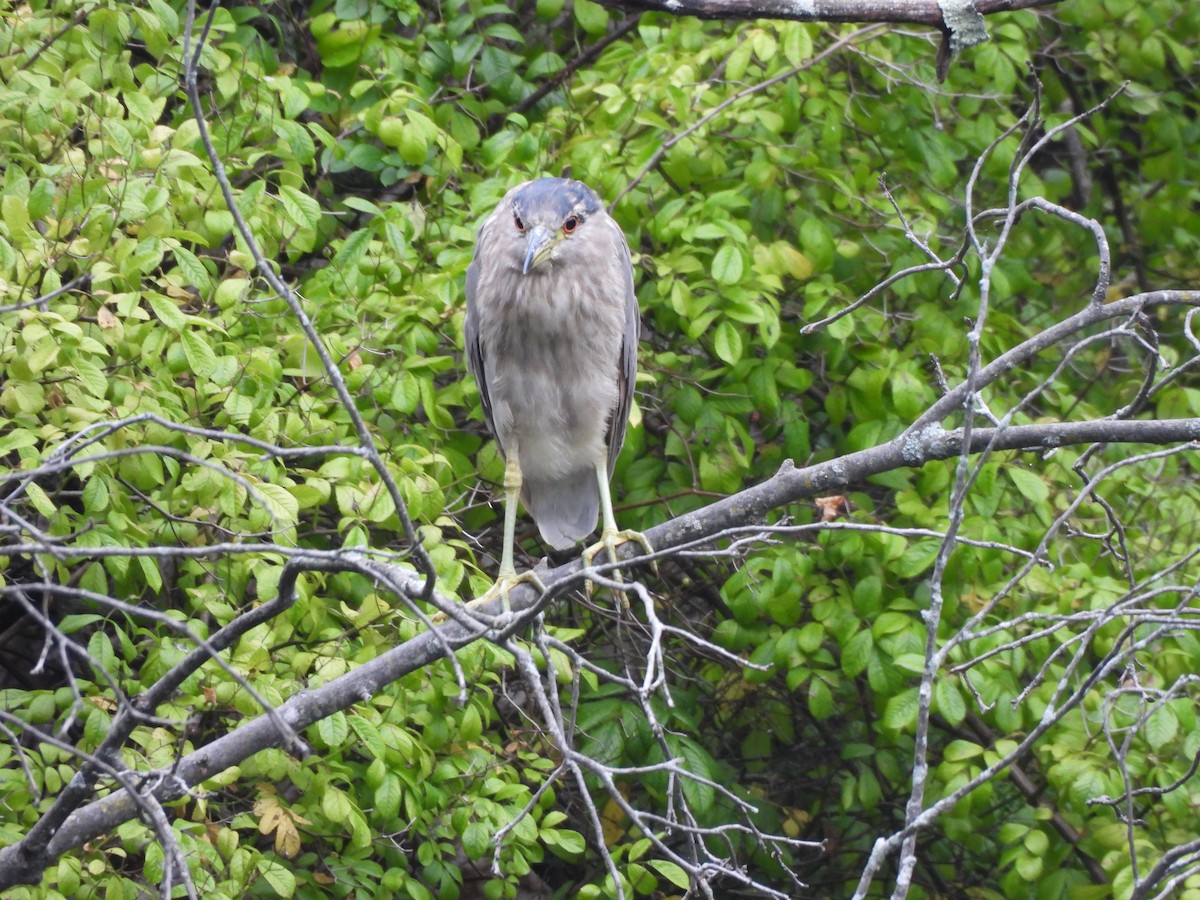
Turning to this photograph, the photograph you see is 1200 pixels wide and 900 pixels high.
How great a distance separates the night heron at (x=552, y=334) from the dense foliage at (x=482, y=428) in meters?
0.11

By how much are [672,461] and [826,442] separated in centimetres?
59

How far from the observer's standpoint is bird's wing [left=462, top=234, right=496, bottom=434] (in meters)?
3.48

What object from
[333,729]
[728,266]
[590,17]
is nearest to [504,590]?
[333,729]

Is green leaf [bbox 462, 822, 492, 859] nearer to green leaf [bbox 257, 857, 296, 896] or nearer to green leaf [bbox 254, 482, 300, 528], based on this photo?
green leaf [bbox 257, 857, 296, 896]

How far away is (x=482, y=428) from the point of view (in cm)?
403

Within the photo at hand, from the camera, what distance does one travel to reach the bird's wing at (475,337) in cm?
348

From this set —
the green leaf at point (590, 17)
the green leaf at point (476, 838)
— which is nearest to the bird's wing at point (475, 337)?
the green leaf at point (590, 17)

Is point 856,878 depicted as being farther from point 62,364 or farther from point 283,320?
point 62,364

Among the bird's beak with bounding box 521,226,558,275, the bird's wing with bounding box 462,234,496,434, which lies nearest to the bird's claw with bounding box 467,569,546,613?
the bird's wing with bounding box 462,234,496,434

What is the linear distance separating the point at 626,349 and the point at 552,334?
0.24 m

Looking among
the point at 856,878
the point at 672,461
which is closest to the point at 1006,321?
the point at 672,461

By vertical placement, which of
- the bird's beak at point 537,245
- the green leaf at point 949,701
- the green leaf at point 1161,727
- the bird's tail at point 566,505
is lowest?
the green leaf at point 949,701

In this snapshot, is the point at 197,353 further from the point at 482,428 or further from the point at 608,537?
the point at 482,428

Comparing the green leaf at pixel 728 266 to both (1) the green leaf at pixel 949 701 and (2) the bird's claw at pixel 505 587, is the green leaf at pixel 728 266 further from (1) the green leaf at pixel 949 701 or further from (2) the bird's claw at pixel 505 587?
(1) the green leaf at pixel 949 701
